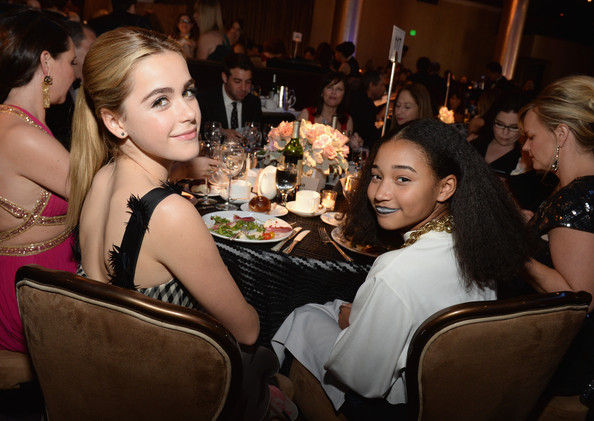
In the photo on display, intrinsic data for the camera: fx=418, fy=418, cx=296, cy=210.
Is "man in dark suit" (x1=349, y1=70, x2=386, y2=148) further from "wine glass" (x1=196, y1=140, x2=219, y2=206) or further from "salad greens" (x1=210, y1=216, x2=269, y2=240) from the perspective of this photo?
"salad greens" (x1=210, y1=216, x2=269, y2=240)

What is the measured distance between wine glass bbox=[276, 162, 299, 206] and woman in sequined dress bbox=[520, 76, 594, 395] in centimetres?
117

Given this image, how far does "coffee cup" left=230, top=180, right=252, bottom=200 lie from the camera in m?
2.29

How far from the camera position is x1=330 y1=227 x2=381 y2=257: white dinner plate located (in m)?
1.80

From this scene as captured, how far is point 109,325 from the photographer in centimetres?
93

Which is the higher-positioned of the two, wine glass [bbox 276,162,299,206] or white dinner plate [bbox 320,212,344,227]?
wine glass [bbox 276,162,299,206]

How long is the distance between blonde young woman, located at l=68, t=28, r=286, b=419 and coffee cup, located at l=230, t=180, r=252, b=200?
0.89 meters

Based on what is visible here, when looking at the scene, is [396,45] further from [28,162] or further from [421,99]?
[28,162]

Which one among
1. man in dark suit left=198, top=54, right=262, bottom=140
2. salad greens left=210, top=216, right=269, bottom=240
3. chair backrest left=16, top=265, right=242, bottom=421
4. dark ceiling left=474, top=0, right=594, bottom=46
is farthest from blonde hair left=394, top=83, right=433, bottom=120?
dark ceiling left=474, top=0, right=594, bottom=46

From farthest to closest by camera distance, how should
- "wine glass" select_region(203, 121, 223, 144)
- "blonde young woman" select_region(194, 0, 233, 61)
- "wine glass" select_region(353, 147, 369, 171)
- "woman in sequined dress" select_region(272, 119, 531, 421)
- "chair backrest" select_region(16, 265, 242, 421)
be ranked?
"blonde young woman" select_region(194, 0, 233, 61) < "wine glass" select_region(203, 121, 223, 144) < "wine glass" select_region(353, 147, 369, 171) < "woman in sequined dress" select_region(272, 119, 531, 421) < "chair backrest" select_region(16, 265, 242, 421)

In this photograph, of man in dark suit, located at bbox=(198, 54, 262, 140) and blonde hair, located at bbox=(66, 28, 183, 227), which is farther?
man in dark suit, located at bbox=(198, 54, 262, 140)

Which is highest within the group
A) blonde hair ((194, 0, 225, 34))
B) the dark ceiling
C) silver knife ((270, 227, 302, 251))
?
the dark ceiling

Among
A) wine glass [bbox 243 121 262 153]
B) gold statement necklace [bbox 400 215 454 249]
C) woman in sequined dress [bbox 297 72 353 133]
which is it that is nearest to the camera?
gold statement necklace [bbox 400 215 454 249]

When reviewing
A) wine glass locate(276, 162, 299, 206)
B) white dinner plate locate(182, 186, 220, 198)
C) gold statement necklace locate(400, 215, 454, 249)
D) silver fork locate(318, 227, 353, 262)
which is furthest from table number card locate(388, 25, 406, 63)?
gold statement necklace locate(400, 215, 454, 249)

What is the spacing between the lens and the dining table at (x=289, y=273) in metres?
1.72
